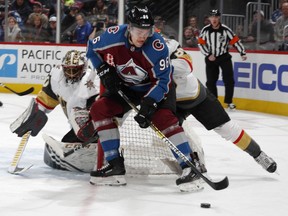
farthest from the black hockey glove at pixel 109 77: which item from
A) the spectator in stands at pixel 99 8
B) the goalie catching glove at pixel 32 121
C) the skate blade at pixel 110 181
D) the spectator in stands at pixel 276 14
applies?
the spectator in stands at pixel 99 8

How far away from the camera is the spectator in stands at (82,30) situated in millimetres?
9297

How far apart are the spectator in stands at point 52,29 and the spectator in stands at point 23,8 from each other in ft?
1.22

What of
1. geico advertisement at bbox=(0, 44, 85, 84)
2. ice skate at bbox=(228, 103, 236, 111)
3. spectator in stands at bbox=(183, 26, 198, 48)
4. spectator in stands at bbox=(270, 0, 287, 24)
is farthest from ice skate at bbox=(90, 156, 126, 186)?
geico advertisement at bbox=(0, 44, 85, 84)

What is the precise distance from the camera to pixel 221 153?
4.78 metres

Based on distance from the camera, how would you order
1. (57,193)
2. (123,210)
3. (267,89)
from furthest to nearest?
(267,89) → (57,193) → (123,210)

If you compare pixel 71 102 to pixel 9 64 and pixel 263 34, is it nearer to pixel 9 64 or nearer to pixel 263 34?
pixel 263 34

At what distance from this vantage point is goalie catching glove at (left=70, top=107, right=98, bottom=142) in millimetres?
3713

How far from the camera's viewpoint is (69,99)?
3.80 meters

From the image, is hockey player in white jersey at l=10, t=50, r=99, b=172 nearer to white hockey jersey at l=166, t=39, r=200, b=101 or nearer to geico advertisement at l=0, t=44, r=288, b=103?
white hockey jersey at l=166, t=39, r=200, b=101

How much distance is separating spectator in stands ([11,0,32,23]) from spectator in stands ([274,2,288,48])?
355 cm

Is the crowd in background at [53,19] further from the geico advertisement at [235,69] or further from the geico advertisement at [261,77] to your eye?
the geico advertisement at [261,77]

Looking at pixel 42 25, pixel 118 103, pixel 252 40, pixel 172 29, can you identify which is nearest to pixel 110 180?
pixel 118 103

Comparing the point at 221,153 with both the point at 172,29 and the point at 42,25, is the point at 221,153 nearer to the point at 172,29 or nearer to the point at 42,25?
the point at 172,29

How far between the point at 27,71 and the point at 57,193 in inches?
231
